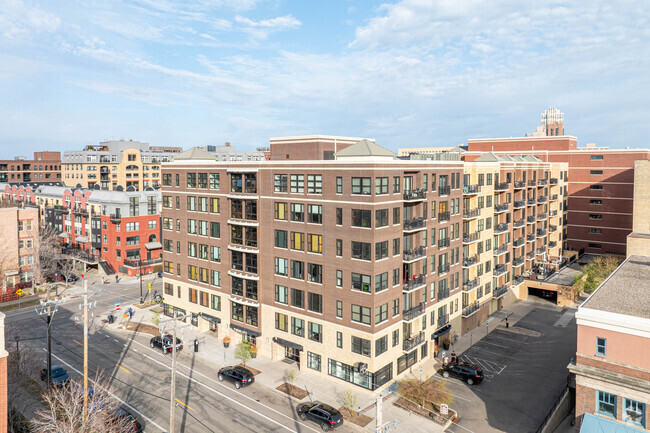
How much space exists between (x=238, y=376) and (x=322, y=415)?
11655 millimetres

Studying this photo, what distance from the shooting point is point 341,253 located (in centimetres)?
4569

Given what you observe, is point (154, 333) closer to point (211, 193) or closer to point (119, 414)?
point (211, 193)

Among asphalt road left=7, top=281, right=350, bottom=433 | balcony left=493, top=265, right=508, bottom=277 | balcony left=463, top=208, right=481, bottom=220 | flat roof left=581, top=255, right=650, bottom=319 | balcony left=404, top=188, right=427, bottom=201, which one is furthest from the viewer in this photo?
balcony left=493, top=265, right=508, bottom=277

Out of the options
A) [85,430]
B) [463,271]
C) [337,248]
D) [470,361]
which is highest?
[337,248]

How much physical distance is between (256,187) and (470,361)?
32324 millimetres

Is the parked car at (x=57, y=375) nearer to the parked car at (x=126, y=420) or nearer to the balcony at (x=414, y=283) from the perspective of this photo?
the parked car at (x=126, y=420)

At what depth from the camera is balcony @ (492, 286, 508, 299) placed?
6869 cm

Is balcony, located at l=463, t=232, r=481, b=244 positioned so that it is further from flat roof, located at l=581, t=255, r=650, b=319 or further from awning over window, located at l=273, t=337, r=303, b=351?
awning over window, located at l=273, t=337, r=303, b=351

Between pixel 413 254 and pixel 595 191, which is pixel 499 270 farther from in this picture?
pixel 595 191

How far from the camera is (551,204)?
8850 cm

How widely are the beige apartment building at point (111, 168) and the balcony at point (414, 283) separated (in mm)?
108965

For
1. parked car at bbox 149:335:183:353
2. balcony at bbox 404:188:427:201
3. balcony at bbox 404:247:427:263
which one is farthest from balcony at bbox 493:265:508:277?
parked car at bbox 149:335:183:353

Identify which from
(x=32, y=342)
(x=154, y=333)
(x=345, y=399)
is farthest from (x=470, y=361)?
(x=32, y=342)

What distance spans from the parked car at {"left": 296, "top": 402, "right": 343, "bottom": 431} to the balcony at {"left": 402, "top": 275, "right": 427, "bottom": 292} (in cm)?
1440
